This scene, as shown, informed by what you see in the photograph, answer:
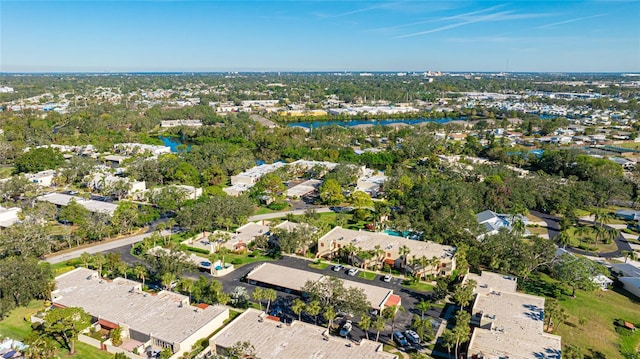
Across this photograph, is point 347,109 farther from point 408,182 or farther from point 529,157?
point 408,182

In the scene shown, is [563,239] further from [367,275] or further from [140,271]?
[140,271]

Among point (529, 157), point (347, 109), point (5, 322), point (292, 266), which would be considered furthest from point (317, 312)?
point (347, 109)

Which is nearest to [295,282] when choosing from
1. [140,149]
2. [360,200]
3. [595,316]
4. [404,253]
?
[404,253]

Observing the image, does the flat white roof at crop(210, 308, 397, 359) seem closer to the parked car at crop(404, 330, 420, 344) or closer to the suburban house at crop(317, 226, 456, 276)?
the parked car at crop(404, 330, 420, 344)

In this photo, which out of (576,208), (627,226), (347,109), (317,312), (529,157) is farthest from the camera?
(347,109)

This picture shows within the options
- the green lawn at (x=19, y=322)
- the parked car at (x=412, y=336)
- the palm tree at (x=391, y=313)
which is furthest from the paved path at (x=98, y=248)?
the parked car at (x=412, y=336)

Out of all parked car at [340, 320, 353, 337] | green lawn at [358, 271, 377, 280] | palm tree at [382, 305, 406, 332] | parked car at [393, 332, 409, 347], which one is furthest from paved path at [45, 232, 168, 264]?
parked car at [393, 332, 409, 347]
